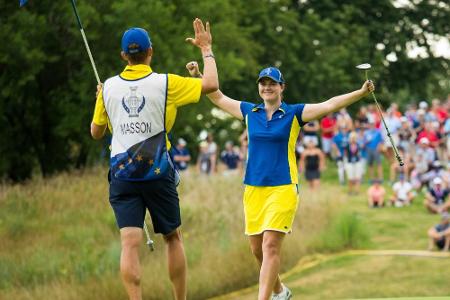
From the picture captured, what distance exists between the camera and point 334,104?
7645 millimetres

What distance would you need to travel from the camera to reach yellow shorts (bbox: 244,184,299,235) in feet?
25.6

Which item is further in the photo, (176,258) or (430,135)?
(430,135)

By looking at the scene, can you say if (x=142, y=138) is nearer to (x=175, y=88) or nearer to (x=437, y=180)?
(x=175, y=88)

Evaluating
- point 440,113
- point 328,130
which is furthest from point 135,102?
point 328,130

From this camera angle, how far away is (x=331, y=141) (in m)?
27.9

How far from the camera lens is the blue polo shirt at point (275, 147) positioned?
783cm

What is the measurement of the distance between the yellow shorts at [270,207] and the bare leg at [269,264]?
0.07 meters

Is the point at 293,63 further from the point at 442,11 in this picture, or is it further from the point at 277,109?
the point at 277,109

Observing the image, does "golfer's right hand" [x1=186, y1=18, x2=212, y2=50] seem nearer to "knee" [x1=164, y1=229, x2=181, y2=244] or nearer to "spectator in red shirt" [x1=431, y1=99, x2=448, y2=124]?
"knee" [x1=164, y1=229, x2=181, y2=244]

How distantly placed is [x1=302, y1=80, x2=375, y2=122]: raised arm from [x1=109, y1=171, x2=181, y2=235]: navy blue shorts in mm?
1357

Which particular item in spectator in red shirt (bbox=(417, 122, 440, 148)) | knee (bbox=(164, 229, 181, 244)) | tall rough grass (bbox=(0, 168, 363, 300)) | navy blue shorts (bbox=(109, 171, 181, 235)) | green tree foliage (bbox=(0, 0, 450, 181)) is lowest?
tall rough grass (bbox=(0, 168, 363, 300))

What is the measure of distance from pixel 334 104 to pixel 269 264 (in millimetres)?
1325

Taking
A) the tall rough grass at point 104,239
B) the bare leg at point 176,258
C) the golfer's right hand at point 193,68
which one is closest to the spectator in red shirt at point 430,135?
the tall rough grass at point 104,239

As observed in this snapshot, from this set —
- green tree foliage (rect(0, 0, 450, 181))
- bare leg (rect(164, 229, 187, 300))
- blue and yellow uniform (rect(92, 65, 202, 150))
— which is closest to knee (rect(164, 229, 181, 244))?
Result: bare leg (rect(164, 229, 187, 300))
